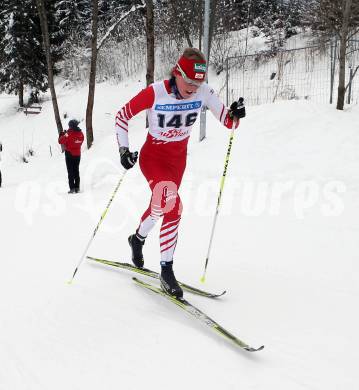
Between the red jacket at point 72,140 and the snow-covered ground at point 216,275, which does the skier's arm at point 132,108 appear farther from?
the red jacket at point 72,140

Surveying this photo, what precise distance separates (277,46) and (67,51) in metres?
14.7

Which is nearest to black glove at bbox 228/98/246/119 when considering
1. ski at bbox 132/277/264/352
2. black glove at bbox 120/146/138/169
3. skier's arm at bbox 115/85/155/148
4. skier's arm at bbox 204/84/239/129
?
skier's arm at bbox 204/84/239/129

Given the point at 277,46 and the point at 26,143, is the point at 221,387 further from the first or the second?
the point at 277,46

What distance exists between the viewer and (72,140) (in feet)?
29.5

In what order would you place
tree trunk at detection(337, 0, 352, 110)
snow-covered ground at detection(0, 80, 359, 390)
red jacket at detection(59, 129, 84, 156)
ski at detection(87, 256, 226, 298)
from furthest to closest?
red jacket at detection(59, 129, 84, 156) < tree trunk at detection(337, 0, 352, 110) < ski at detection(87, 256, 226, 298) < snow-covered ground at detection(0, 80, 359, 390)

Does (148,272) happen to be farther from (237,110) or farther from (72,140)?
(72,140)

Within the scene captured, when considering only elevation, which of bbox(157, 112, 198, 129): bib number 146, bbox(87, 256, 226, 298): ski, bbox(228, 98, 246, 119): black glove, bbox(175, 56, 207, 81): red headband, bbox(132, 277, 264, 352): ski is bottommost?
bbox(87, 256, 226, 298): ski

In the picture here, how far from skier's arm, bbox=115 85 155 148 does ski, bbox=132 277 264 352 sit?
1335 mm

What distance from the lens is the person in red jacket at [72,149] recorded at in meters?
8.95

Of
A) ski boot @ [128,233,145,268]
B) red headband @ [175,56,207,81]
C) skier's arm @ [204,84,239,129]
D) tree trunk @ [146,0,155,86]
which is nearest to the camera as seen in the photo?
red headband @ [175,56,207,81]

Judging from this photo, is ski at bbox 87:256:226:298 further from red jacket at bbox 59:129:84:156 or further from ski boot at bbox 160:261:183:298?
red jacket at bbox 59:129:84:156

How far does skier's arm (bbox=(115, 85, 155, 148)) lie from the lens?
3391 millimetres

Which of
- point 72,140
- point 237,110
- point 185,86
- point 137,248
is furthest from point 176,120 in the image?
point 72,140

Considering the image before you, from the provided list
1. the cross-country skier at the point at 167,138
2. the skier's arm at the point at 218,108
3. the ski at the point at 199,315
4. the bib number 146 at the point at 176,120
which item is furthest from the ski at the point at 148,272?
the skier's arm at the point at 218,108
